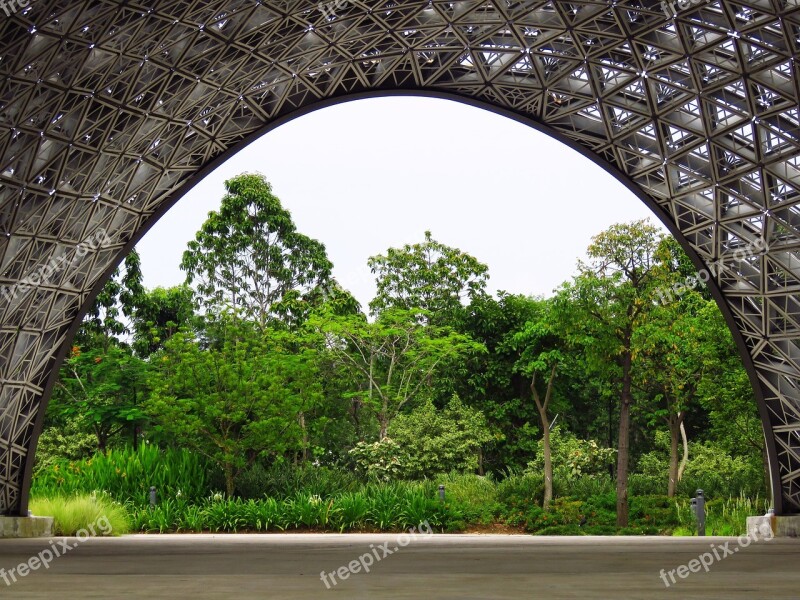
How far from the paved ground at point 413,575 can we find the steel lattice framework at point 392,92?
9210mm

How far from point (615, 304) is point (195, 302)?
92.9 feet

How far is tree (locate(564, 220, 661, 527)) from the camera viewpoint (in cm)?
2784

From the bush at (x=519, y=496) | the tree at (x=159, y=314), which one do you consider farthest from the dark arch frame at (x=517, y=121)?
the tree at (x=159, y=314)

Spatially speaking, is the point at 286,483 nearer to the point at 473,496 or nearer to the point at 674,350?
the point at 473,496

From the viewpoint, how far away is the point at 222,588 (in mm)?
8109

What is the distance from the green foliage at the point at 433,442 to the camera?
34156 mm

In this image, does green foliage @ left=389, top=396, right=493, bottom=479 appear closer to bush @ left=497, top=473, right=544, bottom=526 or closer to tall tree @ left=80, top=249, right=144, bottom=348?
bush @ left=497, top=473, right=544, bottom=526

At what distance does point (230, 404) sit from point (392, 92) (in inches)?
502

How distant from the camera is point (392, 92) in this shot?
74.4 feet

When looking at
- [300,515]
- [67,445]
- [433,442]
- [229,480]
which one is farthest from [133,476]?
[433,442]

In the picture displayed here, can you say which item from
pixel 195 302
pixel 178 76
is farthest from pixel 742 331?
pixel 195 302

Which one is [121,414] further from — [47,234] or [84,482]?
[47,234]

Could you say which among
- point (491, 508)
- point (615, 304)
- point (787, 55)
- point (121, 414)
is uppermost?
point (787, 55)

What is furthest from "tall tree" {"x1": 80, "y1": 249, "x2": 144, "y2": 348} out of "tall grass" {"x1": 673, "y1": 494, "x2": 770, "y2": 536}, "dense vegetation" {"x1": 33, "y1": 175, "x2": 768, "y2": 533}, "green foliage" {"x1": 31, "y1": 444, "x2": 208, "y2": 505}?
"tall grass" {"x1": 673, "y1": 494, "x2": 770, "y2": 536}
